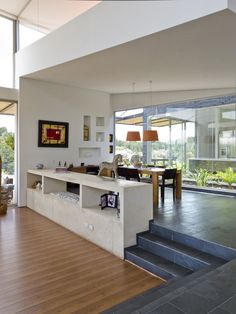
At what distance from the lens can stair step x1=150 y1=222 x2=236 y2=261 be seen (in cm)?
289

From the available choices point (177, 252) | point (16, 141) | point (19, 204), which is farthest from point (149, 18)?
point (19, 204)

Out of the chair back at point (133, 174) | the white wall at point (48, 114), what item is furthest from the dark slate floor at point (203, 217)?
the white wall at point (48, 114)

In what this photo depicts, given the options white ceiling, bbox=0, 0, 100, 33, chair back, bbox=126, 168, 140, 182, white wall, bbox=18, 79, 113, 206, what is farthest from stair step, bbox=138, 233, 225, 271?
white ceiling, bbox=0, 0, 100, 33

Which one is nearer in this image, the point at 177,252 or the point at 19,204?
the point at 177,252

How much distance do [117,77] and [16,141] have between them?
271 cm

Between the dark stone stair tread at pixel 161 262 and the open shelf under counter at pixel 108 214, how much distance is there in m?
0.15

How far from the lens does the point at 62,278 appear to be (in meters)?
2.91

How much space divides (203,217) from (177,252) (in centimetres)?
123

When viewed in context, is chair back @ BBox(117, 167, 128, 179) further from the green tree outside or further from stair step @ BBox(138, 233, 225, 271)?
the green tree outside

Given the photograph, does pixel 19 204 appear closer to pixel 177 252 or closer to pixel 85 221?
pixel 85 221

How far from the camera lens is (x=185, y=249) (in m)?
3.17

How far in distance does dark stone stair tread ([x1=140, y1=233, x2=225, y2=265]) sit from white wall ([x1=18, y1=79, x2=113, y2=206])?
360 centimetres

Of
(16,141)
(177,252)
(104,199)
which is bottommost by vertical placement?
(177,252)

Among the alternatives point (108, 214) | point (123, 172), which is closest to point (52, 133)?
point (123, 172)
